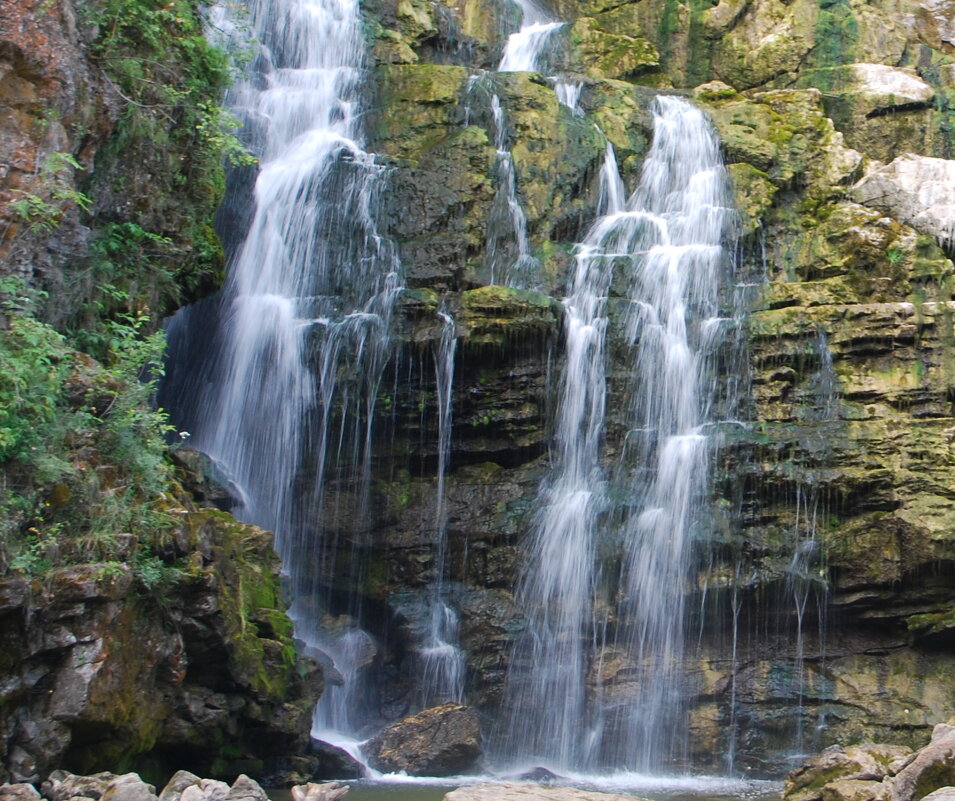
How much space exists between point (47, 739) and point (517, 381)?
9.42 m

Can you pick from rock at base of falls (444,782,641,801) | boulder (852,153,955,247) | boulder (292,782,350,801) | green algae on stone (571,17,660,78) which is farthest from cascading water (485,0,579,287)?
boulder (292,782,350,801)

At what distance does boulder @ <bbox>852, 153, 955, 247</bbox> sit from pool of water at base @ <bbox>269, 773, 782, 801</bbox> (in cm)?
1048

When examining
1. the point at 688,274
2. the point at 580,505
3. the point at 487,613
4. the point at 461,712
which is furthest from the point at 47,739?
the point at 688,274

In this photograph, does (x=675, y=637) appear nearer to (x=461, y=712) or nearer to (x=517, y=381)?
(x=461, y=712)

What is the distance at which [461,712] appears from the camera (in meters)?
13.6

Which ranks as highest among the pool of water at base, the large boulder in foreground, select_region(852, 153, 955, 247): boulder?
select_region(852, 153, 955, 247): boulder

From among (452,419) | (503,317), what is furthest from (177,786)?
(503,317)

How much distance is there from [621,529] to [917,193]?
898 cm

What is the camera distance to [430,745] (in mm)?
13070

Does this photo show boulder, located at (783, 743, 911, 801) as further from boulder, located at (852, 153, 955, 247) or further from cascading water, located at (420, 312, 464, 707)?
boulder, located at (852, 153, 955, 247)

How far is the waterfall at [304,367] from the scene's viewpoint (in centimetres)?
1617

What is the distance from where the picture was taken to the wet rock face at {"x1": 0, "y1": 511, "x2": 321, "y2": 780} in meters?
8.80

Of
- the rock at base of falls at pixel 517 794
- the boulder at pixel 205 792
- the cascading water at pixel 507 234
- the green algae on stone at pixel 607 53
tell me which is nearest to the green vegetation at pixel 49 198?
the boulder at pixel 205 792

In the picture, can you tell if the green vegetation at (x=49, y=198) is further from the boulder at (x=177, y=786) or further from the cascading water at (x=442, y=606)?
the cascading water at (x=442, y=606)
